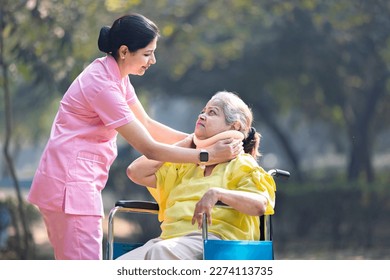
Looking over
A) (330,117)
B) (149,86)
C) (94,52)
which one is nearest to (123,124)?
(94,52)

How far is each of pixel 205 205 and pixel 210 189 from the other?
0.27 ft

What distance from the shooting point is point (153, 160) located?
14.2 ft

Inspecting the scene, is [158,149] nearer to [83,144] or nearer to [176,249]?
[83,144]

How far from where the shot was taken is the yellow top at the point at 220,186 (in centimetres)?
404

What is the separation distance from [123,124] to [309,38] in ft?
36.8

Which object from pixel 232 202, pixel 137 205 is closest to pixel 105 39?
pixel 137 205

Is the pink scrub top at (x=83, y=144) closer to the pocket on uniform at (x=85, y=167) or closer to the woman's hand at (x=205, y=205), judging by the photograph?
the pocket on uniform at (x=85, y=167)

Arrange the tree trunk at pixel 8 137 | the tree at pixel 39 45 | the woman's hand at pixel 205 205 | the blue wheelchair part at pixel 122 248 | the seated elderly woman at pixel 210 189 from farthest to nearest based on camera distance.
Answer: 1. the tree at pixel 39 45
2. the tree trunk at pixel 8 137
3. the blue wheelchair part at pixel 122 248
4. the seated elderly woman at pixel 210 189
5. the woman's hand at pixel 205 205

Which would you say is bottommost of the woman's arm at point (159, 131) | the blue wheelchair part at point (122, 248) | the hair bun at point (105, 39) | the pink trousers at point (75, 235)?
the blue wheelchair part at point (122, 248)

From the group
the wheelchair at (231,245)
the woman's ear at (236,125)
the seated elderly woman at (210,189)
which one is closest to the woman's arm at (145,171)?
the seated elderly woman at (210,189)

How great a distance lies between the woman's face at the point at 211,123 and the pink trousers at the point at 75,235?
1.81 ft

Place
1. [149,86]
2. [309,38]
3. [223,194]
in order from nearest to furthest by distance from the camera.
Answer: [223,194] → [309,38] → [149,86]

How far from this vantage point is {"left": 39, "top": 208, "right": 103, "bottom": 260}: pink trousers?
3975 mm
